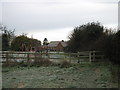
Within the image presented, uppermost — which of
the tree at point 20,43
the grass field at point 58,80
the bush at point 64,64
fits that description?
the tree at point 20,43

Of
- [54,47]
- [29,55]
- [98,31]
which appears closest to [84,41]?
[98,31]

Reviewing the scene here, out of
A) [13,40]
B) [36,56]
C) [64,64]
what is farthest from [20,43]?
[64,64]

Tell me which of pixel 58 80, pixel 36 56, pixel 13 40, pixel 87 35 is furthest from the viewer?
pixel 13 40

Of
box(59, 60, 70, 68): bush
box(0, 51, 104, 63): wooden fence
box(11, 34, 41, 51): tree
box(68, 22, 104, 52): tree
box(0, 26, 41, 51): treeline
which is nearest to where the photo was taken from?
box(59, 60, 70, 68): bush

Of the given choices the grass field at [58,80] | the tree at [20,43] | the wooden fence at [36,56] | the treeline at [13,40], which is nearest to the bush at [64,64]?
the wooden fence at [36,56]

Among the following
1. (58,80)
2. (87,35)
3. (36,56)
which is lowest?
(58,80)

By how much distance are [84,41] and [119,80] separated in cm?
2221

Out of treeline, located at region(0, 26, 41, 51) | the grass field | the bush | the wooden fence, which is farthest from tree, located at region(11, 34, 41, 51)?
the grass field

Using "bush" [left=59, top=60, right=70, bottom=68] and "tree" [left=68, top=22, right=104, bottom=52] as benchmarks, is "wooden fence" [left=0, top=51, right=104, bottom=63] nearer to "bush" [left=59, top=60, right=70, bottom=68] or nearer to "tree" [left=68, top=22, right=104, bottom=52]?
"bush" [left=59, top=60, right=70, bottom=68]

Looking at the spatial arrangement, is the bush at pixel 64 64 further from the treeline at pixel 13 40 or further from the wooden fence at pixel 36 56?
the treeline at pixel 13 40

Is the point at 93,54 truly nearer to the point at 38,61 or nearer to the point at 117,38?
the point at 38,61

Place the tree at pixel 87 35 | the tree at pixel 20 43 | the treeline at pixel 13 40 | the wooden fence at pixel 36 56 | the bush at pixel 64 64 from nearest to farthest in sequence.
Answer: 1. the bush at pixel 64 64
2. the wooden fence at pixel 36 56
3. the tree at pixel 87 35
4. the treeline at pixel 13 40
5. the tree at pixel 20 43

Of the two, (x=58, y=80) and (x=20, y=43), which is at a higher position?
(x=20, y=43)

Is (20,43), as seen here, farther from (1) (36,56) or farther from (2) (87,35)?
(1) (36,56)
